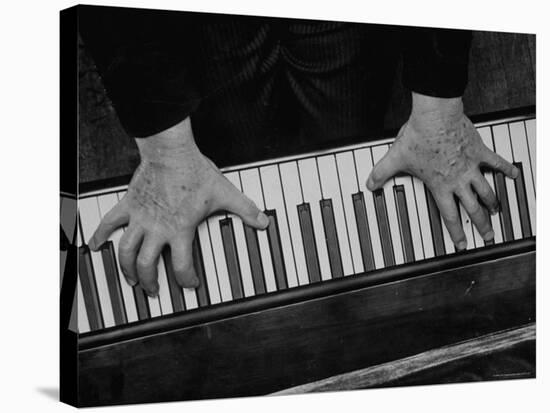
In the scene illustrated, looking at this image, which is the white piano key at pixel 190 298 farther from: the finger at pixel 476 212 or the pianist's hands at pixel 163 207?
the finger at pixel 476 212

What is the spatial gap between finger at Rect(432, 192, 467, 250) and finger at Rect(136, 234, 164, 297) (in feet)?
5.30

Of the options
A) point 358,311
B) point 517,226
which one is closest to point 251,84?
point 358,311

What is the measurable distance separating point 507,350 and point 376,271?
3.37 feet

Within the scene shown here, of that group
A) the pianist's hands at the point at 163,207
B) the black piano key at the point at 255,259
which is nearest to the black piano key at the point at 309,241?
the black piano key at the point at 255,259

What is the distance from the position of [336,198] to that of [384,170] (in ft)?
1.04

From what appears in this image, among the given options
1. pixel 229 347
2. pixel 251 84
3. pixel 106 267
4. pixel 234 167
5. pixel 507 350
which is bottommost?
pixel 507 350

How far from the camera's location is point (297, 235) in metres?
5.88

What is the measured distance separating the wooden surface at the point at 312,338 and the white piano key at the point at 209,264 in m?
0.14

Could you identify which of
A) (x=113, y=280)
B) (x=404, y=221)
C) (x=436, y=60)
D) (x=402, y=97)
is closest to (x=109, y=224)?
(x=113, y=280)

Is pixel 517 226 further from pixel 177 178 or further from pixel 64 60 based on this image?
pixel 64 60

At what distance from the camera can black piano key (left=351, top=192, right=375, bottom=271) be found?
6.04 meters

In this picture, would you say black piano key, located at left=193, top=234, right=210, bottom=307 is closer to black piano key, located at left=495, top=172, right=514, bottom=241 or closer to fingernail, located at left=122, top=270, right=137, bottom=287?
fingernail, located at left=122, top=270, right=137, bottom=287

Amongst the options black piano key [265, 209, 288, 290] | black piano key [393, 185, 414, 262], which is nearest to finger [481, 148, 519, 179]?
black piano key [393, 185, 414, 262]

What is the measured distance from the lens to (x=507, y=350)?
654 centimetres
